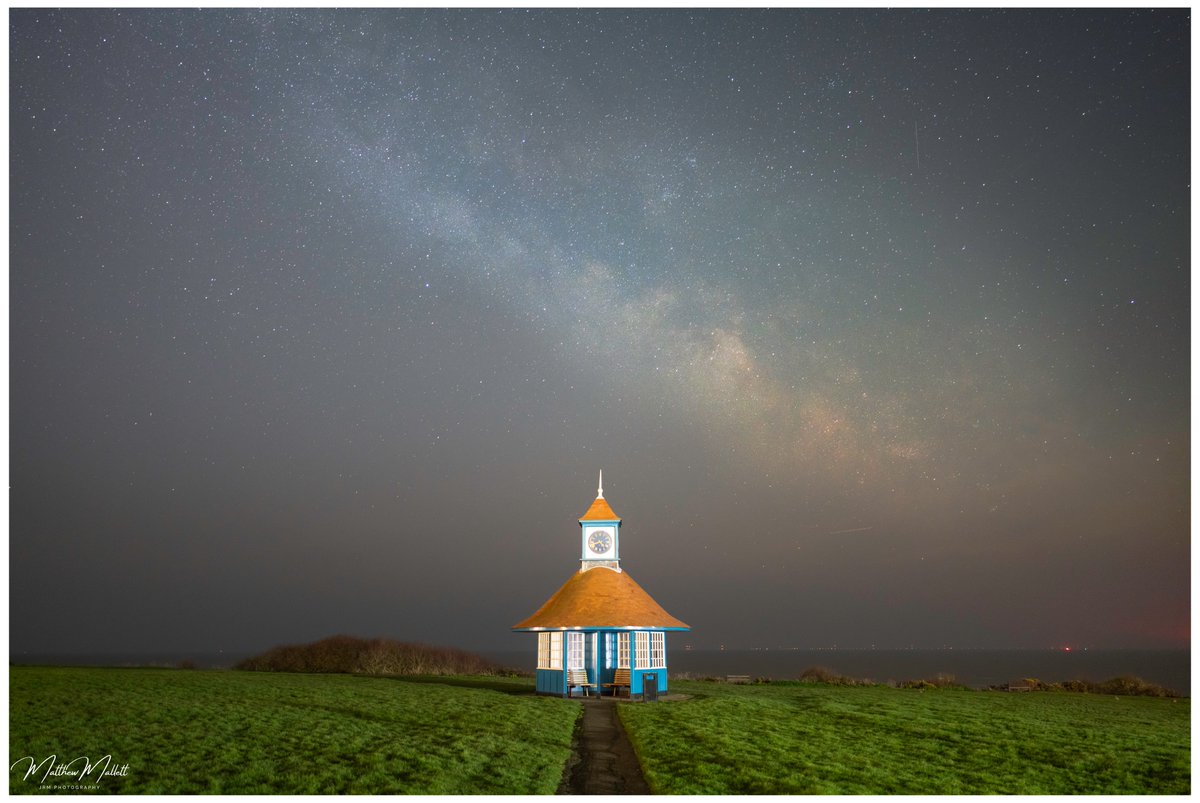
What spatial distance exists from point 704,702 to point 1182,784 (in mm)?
13610

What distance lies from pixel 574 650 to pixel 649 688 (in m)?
3.30

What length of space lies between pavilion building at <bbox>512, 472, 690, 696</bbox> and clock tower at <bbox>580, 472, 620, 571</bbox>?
2.32 m

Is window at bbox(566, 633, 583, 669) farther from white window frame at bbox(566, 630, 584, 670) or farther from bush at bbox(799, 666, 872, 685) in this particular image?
bush at bbox(799, 666, 872, 685)

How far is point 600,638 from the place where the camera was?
2939 centimetres

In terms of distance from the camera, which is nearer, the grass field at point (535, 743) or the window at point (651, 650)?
the grass field at point (535, 743)

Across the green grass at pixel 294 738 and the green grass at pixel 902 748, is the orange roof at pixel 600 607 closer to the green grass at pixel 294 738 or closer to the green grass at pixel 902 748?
the green grass at pixel 294 738

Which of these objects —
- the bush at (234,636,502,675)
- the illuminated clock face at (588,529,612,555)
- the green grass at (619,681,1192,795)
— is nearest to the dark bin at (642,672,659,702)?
the green grass at (619,681,1192,795)

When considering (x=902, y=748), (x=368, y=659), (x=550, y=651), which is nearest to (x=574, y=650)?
(x=550, y=651)

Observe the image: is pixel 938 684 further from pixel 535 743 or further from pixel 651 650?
pixel 535 743

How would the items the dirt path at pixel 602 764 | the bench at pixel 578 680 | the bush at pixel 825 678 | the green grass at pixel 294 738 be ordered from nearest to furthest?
the green grass at pixel 294 738, the dirt path at pixel 602 764, the bench at pixel 578 680, the bush at pixel 825 678

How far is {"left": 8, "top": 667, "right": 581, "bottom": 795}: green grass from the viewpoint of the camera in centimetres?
1302

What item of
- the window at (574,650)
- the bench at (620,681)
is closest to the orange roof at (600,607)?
the window at (574,650)

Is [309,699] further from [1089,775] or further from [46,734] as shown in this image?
[1089,775]

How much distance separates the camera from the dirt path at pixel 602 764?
13381 mm
